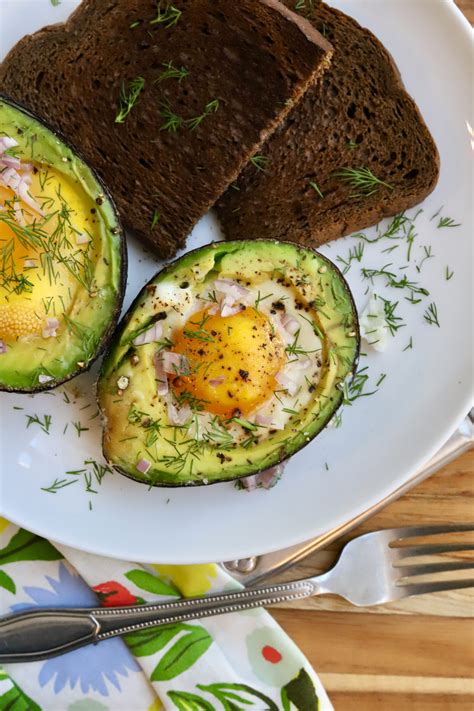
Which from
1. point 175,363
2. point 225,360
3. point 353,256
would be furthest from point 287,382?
point 353,256

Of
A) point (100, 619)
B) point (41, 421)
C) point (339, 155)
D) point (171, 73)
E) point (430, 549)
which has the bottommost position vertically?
point (100, 619)

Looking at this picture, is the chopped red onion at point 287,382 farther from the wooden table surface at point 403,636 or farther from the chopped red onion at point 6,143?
the chopped red onion at point 6,143

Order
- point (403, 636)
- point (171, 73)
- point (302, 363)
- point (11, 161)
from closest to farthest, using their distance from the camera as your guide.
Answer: point (11, 161) → point (302, 363) → point (171, 73) → point (403, 636)

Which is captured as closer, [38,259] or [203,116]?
[38,259]

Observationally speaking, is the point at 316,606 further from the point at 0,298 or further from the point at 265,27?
the point at 265,27

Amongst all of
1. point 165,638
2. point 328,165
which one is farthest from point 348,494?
point 328,165

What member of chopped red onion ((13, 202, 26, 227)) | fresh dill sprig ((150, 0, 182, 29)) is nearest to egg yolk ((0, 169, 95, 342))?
chopped red onion ((13, 202, 26, 227))

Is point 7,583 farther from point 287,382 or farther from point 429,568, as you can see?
point 429,568

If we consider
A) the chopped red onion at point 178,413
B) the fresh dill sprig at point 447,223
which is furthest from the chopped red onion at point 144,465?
Result: the fresh dill sprig at point 447,223

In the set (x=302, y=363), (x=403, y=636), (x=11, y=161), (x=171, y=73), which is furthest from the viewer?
(x=403, y=636)

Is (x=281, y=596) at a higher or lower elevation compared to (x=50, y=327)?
lower
